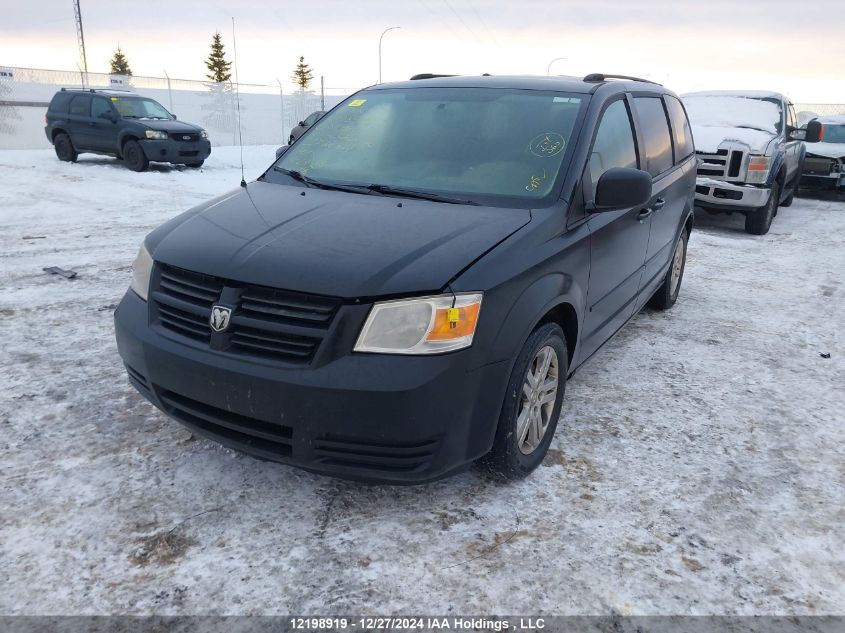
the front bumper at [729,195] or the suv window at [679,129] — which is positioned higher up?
the suv window at [679,129]

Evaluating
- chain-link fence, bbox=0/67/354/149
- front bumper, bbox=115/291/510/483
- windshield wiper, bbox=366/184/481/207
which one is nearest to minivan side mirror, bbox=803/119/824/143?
windshield wiper, bbox=366/184/481/207

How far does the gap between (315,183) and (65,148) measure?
49.1 ft

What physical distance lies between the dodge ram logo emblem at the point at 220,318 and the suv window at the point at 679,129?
4.08 metres

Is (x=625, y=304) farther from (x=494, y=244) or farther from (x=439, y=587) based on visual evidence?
(x=439, y=587)

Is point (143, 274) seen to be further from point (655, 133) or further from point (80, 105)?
point (80, 105)

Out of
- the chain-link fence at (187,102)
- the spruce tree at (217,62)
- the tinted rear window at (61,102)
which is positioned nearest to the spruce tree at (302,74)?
the spruce tree at (217,62)

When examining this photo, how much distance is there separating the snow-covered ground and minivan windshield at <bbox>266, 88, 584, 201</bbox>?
4.84 feet

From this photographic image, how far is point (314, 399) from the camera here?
8.21 feet

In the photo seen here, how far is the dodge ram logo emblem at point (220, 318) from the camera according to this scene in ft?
8.78

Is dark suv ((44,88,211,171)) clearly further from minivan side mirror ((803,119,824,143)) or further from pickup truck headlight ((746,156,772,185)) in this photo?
minivan side mirror ((803,119,824,143))

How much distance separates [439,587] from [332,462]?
0.62m

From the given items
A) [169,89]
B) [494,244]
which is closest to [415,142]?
[494,244]

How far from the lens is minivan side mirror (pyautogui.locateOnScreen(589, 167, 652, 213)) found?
3340 millimetres

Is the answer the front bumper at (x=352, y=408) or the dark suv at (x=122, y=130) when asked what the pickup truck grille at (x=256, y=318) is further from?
the dark suv at (x=122, y=130)
